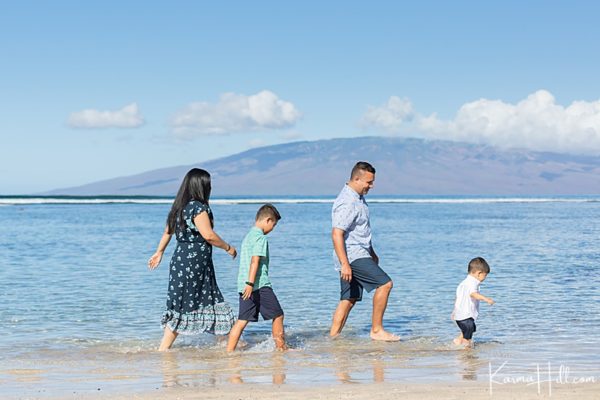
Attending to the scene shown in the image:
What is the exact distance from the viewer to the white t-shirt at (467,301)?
8.66m

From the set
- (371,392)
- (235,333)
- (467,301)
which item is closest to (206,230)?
(235,333)

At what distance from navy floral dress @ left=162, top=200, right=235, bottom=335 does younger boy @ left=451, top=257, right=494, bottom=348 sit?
244 cm

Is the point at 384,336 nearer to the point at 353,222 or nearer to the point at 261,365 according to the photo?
the point at 353,222

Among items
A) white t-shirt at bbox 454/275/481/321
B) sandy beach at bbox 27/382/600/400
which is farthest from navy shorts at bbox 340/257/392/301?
sandy beach at bbox 27/382/600/400

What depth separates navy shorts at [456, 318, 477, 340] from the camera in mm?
8562

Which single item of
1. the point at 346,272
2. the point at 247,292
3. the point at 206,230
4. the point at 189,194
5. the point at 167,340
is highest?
the point at 189,194

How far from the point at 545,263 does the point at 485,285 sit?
15.0ft

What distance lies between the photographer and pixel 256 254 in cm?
813

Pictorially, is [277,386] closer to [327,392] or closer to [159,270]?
[327,392]

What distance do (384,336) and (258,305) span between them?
165 centimetres

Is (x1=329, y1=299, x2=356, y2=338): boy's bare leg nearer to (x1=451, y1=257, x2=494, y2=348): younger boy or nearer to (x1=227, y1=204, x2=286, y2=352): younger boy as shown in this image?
(x1=227, y1=204, x2=286, y2=352): younger boy

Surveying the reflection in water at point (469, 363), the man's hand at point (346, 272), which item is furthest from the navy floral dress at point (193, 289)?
the reflection in water at point (469, 363)

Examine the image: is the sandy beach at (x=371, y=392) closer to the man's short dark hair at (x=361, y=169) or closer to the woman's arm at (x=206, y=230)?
the woman's arm at (x=206, y=230)

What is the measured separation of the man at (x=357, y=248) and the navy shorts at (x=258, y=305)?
913 mm
